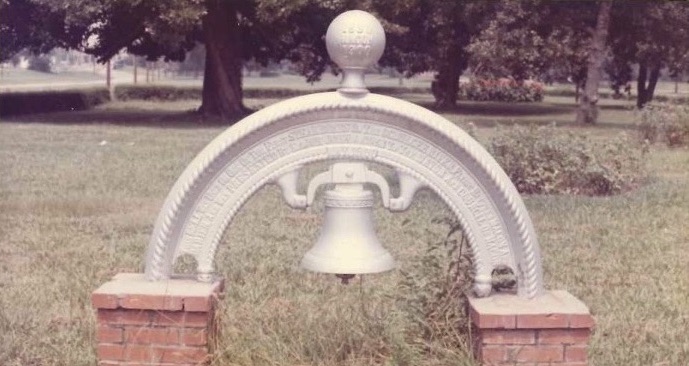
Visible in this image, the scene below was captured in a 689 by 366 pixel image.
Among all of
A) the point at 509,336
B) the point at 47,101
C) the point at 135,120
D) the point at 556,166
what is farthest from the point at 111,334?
the point at 47,101

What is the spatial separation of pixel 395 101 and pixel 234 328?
3.90ft

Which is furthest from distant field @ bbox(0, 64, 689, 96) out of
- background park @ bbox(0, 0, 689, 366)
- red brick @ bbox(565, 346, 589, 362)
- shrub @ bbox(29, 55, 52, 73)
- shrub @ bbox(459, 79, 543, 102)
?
red brick @ bbox(565, 346, 589, 362)

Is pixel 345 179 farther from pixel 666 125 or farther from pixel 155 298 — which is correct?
pixel 666 125

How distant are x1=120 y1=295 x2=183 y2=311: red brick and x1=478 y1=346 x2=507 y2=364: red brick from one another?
3.82ft

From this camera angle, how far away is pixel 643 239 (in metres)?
8.20

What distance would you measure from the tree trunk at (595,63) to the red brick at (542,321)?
22.1 metres

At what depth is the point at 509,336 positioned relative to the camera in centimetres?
402

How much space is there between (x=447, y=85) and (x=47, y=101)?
13380mm

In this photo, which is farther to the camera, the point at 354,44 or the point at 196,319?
the point at 196,319

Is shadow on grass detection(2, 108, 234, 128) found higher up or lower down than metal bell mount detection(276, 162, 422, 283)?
lower down

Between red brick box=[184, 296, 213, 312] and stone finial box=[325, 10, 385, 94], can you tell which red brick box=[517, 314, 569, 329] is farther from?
red brick box=[184, 296, 213, 312]

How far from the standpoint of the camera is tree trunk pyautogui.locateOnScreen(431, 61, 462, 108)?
120 ft

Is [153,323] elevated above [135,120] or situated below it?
above

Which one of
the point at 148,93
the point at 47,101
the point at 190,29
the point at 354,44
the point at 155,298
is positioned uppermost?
the point at 354,44
